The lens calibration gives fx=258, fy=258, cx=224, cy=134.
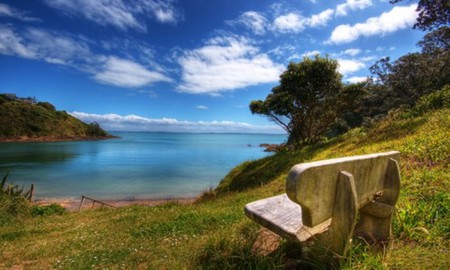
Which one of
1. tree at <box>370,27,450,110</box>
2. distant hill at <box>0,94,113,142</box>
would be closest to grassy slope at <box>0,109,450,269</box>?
tree at <box>370,27,450,110</box>

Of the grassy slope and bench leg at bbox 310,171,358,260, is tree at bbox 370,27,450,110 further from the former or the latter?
bench leg at bbox 310,171,358,260

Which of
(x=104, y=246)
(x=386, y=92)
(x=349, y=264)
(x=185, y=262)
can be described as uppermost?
(x=386, y=92)

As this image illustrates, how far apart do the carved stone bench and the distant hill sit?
110 metres

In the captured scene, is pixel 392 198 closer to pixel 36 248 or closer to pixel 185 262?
pixel 185 262

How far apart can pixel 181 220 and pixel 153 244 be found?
1.50 meters

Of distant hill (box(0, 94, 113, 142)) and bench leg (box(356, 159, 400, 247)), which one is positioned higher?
distant hill (box(0, 94, 113, 142))

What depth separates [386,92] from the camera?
35.2m

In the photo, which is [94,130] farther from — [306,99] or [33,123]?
[306,99]

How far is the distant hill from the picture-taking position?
8774cm

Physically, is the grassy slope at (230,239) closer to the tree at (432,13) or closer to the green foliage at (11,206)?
the green foliage at (11,206)

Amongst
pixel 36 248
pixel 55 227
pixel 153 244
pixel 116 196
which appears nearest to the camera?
pixel 153 244

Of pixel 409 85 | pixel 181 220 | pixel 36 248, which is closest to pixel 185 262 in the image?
pixel 181 220

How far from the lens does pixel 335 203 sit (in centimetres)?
207

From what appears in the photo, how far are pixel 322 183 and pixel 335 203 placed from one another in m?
0.31
